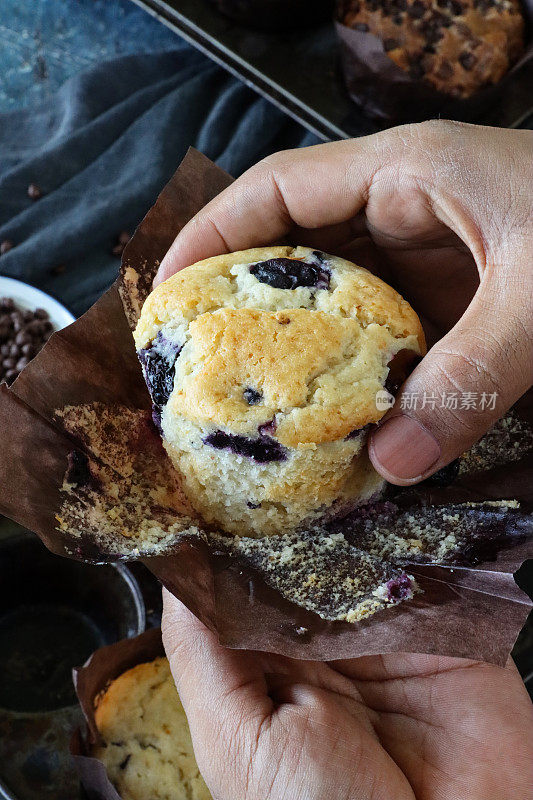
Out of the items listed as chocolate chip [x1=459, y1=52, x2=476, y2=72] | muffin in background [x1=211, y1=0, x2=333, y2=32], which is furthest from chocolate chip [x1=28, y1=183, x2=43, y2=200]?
chocolate chip [x1=459, y1=52, x2=476, y2=72]

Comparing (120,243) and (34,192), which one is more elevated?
(34,192)

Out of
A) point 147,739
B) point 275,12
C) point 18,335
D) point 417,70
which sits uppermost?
point 275,12

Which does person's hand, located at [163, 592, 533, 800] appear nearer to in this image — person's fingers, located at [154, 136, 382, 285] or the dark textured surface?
person's fingers, located at [154, 136, 382, 285]

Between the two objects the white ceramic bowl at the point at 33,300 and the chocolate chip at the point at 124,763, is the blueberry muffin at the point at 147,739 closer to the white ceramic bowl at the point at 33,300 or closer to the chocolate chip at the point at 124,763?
the chocolate chip at the point at 124,763

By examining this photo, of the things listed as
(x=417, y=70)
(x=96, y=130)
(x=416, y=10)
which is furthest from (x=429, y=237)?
(x=96, y=130)

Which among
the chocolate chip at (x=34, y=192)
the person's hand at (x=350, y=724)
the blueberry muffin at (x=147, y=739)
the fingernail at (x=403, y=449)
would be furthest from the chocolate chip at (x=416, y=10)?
the blueberry muffin at (x=147, y=739)

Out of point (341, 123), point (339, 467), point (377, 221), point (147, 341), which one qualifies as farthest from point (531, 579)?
point (341, 123)

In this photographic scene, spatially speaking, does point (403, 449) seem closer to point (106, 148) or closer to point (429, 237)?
point (429, 237)

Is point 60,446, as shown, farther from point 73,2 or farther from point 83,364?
point 73,2
